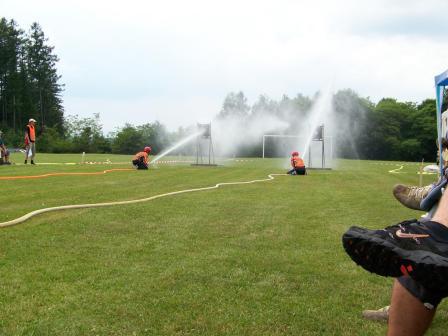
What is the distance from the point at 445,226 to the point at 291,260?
311cm

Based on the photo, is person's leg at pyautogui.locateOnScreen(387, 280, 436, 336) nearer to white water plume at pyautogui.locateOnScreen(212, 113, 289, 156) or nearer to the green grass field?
the green grass field

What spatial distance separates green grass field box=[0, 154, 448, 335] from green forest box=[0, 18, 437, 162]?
5580cm

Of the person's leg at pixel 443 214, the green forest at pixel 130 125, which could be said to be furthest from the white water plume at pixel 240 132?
the person's leg at pixel 443 214

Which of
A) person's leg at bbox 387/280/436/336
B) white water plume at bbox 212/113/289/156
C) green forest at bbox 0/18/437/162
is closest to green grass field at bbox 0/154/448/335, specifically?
person's leg at bbox 387/280/436/336

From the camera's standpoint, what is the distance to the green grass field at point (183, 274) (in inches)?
130

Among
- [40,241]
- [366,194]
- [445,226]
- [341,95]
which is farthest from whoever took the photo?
[341,95]

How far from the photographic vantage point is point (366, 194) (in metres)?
12.2

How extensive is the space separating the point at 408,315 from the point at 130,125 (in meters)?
70.5

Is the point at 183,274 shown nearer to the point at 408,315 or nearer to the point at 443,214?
the point at 408,315

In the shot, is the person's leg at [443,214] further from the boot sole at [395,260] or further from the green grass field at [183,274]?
the green grass field at [183,274]

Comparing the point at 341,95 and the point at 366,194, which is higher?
the point at 341,95

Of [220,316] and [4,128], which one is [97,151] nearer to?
[4,128]

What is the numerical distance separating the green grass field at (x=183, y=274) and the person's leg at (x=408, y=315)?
3.73 ft

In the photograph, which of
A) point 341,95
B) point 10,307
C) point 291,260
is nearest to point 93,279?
point 10,307
